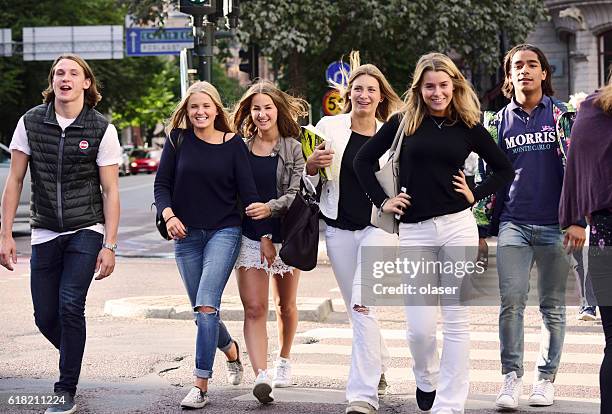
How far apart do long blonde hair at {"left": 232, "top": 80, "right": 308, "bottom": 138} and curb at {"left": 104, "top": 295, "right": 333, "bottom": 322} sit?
153 inches

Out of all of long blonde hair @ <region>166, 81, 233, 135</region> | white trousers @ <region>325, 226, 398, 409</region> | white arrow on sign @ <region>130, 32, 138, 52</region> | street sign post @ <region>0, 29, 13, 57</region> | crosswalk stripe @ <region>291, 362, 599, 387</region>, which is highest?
street sign post @ <region>0, 29, 13, 57</region>

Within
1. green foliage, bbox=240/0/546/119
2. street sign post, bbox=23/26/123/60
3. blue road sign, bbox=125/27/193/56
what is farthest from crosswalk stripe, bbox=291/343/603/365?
street sign post, bbox=23/26/123/60

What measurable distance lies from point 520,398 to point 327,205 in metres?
1.57

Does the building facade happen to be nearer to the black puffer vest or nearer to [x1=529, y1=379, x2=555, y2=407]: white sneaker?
[x1=529, y1=379, x2=555, y2=407]: white sneaker

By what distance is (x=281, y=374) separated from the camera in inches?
299

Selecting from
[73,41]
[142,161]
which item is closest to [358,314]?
[73,41]

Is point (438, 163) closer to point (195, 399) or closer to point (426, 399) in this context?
point (426, 399)

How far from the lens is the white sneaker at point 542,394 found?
6832 millimetres

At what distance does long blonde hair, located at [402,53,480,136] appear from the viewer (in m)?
6.30

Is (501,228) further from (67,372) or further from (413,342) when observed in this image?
(67,372)

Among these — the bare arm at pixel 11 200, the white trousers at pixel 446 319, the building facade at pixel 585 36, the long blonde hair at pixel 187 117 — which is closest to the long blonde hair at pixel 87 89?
the bare arm at pixel 11 200

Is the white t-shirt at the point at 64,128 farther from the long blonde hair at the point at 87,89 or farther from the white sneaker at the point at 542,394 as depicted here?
the white sneaker at the point at 542,394

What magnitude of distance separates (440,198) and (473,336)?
12.9 ft

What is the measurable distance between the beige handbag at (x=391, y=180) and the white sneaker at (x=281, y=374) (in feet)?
4.84
